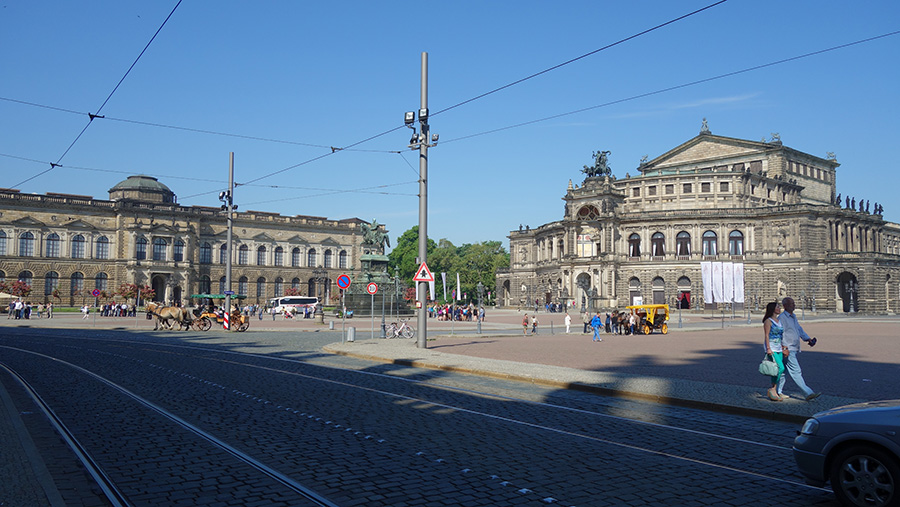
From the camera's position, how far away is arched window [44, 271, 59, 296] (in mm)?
79250

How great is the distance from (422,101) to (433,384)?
11684mm

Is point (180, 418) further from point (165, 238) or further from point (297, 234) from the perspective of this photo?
point (297, 234)

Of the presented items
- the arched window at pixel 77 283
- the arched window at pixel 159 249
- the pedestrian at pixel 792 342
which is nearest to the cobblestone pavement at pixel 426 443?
the pedestrian at pixel 792 342

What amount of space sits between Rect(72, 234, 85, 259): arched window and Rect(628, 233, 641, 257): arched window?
2776 inches

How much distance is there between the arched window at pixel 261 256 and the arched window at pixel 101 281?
19869 millimetres

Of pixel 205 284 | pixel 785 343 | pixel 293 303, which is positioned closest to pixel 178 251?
pixel 205 284

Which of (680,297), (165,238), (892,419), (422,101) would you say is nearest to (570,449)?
(892,419)

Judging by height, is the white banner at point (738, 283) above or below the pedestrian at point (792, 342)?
above

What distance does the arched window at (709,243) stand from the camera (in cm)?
7988

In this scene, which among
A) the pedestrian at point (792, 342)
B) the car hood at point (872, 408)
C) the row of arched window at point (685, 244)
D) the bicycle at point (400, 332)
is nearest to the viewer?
the car hood at point (872, 408)

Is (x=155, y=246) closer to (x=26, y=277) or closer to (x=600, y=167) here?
(x=26, y=277)

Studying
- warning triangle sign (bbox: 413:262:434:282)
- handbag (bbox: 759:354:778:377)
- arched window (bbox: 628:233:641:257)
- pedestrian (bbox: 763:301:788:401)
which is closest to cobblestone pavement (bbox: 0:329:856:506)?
handbag (bbox: 759:354:778:377)

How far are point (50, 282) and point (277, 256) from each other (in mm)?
29064

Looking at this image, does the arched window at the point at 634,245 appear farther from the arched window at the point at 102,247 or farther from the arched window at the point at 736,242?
the arched window at the point at 102,247
